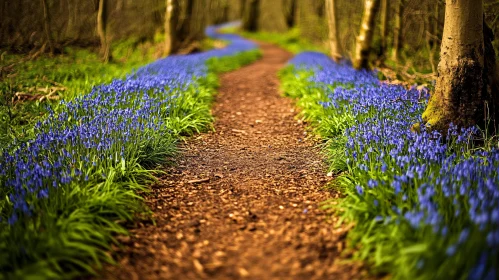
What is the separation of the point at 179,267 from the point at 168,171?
78.9 inches

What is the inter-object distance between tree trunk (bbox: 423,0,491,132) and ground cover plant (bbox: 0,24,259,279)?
3300 mm

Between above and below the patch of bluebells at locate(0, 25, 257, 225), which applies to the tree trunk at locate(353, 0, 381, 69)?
above

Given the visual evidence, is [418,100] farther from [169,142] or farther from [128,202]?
[128,202]

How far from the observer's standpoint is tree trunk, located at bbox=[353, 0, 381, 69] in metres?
8.98

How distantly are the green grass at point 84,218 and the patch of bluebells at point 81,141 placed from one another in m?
0.05

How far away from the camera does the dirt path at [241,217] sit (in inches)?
118

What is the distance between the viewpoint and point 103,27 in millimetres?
11156

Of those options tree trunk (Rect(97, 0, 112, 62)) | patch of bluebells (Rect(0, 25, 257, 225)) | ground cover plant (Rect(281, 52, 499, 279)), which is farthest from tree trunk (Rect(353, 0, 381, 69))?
tree trunk (Rect(97, 0, 112, 62))

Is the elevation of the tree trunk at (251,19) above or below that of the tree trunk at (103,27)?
above

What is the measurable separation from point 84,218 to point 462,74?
13.8 ft

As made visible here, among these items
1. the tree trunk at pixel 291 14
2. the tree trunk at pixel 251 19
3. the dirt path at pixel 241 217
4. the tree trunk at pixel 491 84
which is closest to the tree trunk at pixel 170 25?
the dirt path at pixel 241 217

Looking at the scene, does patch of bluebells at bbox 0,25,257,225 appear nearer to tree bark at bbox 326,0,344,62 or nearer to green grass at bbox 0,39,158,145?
green grass at bbox 0,39,158,145

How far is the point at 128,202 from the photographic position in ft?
12.6

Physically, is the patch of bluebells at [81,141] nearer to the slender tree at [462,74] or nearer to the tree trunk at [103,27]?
the slender tree at [462,74]
